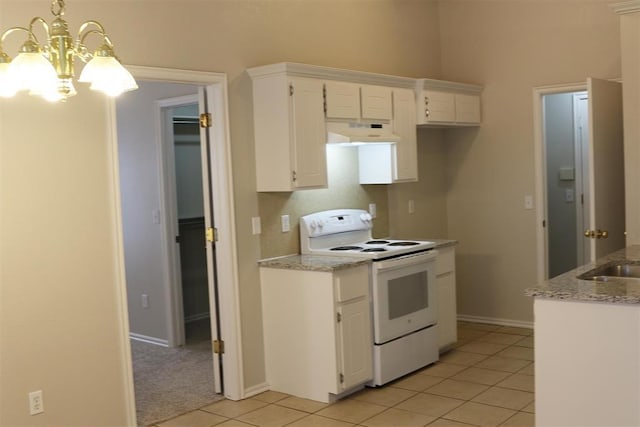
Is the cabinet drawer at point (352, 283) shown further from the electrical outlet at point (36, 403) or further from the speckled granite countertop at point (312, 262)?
the electrical outlet at point (36, 403)

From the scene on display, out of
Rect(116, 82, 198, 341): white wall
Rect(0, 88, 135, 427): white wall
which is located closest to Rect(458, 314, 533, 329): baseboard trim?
Rect(116, 82, 198, 341): white wall

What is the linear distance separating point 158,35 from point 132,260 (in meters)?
2.59

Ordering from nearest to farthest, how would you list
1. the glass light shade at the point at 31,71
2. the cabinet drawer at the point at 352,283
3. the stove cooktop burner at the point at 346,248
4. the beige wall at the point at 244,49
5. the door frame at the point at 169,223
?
the glass light shade at the point at 31,71, the beige wall at the point at 244,49, the cabinet drawer at the point at 352,283, the stove cooktop burner at the point at 346,248, the door frame at the point at 169,223

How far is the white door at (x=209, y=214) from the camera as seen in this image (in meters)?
4.50

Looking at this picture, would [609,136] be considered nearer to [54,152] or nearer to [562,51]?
[562,51]

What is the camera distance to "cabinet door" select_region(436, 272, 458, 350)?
5.31m

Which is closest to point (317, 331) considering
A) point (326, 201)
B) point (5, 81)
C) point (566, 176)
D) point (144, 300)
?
point (326, 201)

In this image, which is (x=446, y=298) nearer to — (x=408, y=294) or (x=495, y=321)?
(x=408, y=294)

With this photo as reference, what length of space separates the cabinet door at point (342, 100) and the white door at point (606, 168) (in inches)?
62.0

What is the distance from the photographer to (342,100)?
15.8 feet

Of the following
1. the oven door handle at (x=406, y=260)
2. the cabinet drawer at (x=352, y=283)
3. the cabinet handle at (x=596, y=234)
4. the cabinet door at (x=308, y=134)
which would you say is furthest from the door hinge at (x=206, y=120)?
the cabinet handle at (x=596, y=234)

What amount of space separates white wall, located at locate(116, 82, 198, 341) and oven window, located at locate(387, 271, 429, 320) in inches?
83.5

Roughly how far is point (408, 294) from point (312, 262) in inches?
30.9

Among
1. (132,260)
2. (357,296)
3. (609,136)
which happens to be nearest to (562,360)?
(357,296)
